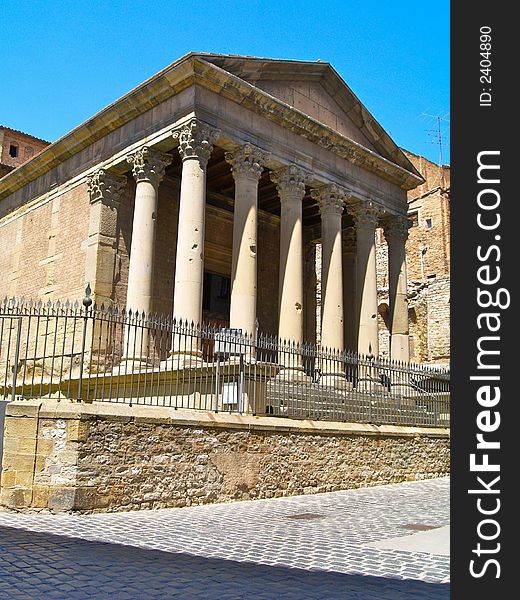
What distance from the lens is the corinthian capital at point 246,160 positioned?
16688mm

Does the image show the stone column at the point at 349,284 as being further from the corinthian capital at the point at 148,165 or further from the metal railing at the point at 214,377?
the corinthian capital at the point at 148,165

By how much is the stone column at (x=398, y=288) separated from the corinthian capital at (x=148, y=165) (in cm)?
825

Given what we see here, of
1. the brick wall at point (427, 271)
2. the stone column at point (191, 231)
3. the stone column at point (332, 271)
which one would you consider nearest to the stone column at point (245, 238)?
the stone column at point (191, 231)

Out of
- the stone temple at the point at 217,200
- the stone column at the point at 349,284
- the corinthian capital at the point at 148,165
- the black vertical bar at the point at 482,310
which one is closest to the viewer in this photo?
the black vertical bar at the point at 482,310

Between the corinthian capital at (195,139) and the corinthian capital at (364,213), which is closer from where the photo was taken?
the corinthian capital at (195,139)

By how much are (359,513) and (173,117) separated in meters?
10.4

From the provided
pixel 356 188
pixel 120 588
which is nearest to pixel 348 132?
pixel 356 188

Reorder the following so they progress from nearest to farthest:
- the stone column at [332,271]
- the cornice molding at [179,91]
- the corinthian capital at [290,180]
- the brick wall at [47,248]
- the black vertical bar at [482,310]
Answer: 1. the black vertical bar at [482,310]
2. the cornice molding at [179,91]
3. the corinthian capital at [290,180]
4. the stone column at [332,271]
5. the brick wall at [47,248]

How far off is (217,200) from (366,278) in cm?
543

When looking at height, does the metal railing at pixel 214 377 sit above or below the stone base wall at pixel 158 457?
above

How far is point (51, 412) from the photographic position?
28.2ft

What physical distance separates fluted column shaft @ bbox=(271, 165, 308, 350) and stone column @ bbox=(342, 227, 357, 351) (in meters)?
5.40

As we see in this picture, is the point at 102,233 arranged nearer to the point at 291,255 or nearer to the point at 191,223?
the point at 191,223

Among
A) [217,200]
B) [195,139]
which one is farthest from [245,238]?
[217,200]
